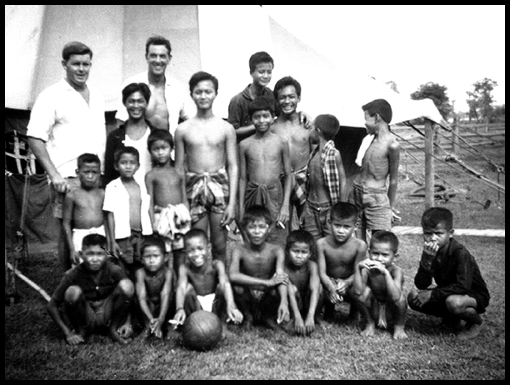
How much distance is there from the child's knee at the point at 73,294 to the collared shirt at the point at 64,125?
102 cm

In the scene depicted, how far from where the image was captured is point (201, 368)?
3506 mm

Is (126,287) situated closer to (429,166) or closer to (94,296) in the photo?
(94,296)

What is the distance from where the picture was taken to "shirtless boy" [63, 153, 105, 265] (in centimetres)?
423

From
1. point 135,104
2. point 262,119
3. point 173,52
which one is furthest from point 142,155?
point 173,52

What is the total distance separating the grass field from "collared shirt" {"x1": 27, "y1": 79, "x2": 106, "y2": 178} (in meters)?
1.43

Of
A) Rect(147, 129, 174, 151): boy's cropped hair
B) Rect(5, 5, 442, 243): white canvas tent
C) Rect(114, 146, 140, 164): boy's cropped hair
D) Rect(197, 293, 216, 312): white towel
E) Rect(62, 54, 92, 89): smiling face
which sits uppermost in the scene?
Rect(5, 5, 442, 243): white canvas tent

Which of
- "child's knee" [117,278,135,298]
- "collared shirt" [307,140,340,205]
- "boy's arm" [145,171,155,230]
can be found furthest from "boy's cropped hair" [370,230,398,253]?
"child's knee" [117,278,135,298]

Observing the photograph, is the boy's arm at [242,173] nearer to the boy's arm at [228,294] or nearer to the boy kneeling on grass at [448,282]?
the boy's arm at [228,294]

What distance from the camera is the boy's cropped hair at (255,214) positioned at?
4402 mm

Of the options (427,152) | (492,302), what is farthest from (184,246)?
(427,152)

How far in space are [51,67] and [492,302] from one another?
672cm

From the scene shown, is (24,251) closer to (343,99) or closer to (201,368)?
(201,368)

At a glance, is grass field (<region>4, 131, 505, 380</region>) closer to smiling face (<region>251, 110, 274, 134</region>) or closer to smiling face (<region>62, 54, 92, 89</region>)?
smiling face (<region>251, 110, 274, 134</region>)

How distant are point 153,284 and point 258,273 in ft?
2.87
